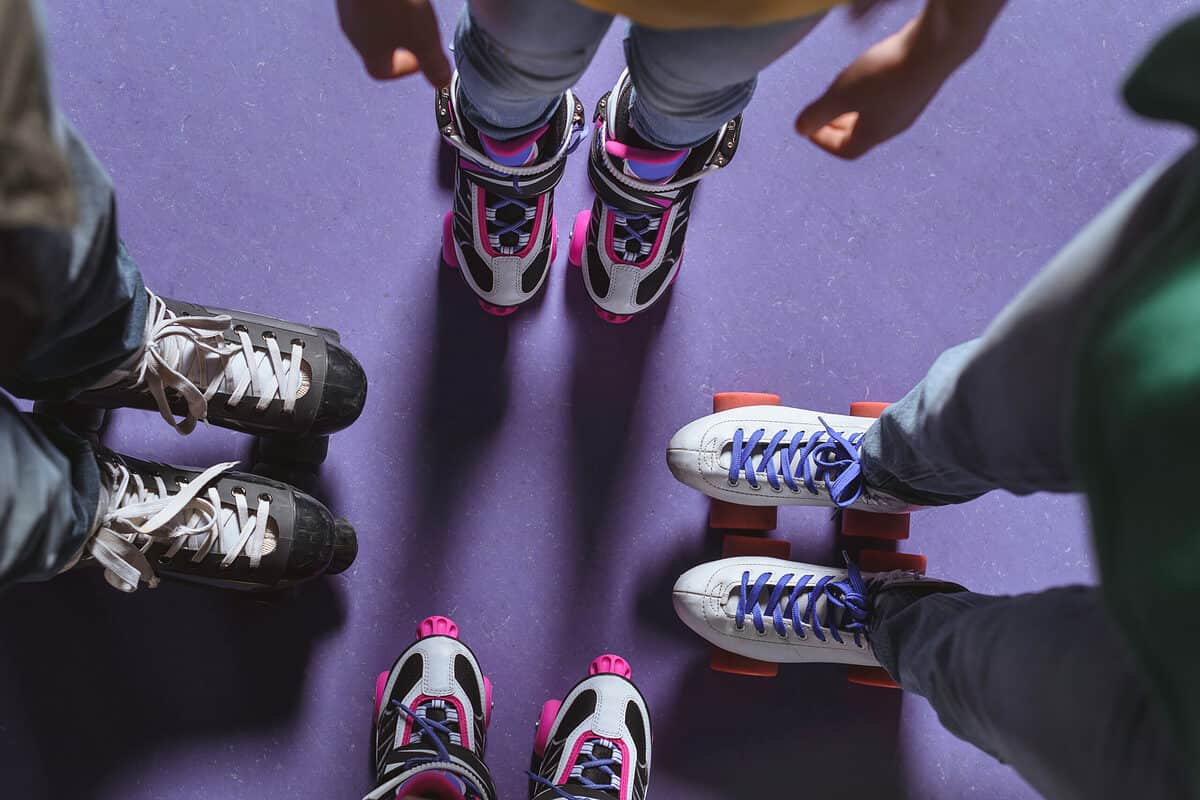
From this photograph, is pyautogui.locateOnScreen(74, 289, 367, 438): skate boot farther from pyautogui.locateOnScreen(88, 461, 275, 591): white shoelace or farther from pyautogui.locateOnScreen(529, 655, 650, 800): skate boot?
pyautogui.locateOnScreen(529, 655, 650, 800): skate boot

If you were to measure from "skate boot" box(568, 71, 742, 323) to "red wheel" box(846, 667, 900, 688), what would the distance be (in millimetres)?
539

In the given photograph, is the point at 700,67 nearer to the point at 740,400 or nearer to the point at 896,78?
the point at 896,78

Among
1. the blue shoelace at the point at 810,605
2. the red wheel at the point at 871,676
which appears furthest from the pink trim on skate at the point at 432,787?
the red wheel at the point at 871,676

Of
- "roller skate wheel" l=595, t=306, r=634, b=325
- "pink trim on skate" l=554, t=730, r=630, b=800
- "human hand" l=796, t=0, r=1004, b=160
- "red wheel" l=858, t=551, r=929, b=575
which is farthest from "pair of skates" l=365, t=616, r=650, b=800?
"human hand" l=796, t=0, r=1004, b=160

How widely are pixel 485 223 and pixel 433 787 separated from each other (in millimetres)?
661

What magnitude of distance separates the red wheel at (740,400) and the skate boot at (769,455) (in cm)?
2

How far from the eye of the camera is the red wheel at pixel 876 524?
3.34 feet

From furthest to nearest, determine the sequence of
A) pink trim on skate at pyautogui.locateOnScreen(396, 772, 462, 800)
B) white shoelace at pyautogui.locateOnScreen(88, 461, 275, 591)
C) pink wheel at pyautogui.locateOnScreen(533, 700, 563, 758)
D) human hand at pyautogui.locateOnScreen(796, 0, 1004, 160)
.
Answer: pink wheel at pyautogui.locateOnScreen(533, 700, 563, 758), pink trim on skate at pyautogui.locateOnScreen(396, 772, 462, 800), white shoelace at pyautogui.locateOnScreen(88, 461, 275, 591), human hand at pyautogui.locateOnScreen(796, 0, 1004, 160)

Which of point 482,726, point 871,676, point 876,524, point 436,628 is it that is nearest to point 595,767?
point 482,726

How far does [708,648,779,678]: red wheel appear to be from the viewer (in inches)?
39.3

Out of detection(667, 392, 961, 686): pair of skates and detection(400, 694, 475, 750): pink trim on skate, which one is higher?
detection(667, 392, 961, 686): pair of skates

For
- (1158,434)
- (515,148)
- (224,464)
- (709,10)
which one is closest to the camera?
(1158,434)

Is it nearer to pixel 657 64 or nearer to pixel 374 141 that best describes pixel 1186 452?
pixel 657 64

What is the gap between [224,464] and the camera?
0.93 meters
